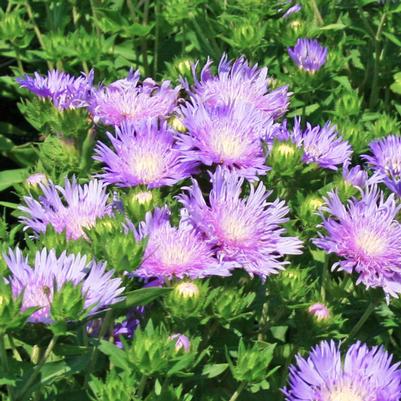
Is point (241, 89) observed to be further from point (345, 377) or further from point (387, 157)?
point (345, 377)

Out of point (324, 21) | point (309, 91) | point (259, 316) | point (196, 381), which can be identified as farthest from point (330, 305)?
point (324, 21)

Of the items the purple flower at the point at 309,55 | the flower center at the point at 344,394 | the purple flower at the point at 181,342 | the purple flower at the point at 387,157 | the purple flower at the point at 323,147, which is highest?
the purple flower at the point at 309,55

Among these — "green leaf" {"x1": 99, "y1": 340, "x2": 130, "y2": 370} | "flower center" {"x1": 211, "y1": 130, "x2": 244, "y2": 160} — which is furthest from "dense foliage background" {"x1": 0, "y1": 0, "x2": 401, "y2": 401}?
"flower center" {"x1": 211, "y1": 130, "x2": 244, "y2": 160}

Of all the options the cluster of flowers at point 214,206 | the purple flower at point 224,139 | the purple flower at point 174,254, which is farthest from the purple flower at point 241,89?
the purple flower at point 174,254

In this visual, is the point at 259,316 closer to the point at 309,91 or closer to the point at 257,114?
the point at 257,114

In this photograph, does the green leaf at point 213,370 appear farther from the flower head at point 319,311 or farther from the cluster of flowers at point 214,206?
the flower head at point 319,311

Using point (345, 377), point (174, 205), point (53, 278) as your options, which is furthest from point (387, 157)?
point (53, 278)
